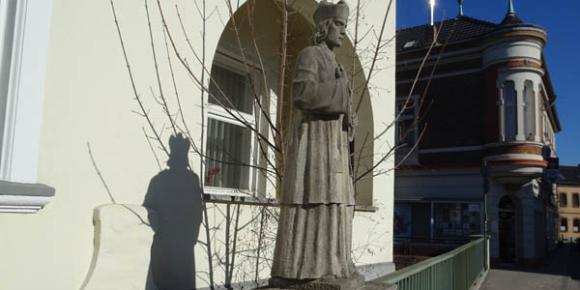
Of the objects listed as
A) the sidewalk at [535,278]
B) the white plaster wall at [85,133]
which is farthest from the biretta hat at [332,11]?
the sidewalk at [535,278]

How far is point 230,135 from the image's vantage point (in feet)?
27.0

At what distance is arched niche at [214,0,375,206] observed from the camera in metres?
7.98

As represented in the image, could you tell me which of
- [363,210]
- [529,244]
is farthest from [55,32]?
[529,244]

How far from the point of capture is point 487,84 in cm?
2011

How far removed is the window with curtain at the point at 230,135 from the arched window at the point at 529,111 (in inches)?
557

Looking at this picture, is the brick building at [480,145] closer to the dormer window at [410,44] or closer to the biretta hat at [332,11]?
the dormer window at [410,44]

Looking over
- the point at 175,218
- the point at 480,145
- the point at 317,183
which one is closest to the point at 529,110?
the point at 480,145

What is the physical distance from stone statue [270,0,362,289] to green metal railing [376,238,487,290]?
3.28 ft

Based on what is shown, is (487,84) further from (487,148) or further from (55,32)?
(55,32)

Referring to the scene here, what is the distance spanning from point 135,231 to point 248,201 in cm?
201

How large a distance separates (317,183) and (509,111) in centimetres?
1793

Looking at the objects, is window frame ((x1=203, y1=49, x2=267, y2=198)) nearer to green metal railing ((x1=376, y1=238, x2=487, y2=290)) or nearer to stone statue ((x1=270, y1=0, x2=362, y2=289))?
green metal railing ((x1=376, y1=238, x2=487, y2=290))

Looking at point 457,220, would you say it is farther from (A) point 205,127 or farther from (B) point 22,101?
(B) point 22,101

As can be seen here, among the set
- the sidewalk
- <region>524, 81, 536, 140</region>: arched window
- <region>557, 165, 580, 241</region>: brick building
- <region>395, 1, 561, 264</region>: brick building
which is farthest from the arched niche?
<region>557, 165, 580, 241</region>: brick building
